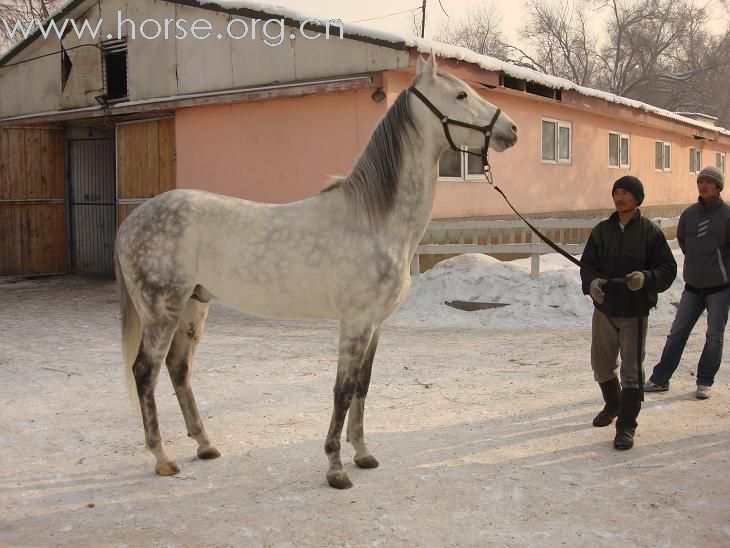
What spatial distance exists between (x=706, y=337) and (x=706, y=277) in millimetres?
498

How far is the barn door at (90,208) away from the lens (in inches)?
571

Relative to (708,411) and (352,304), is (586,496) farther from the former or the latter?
(708,411)

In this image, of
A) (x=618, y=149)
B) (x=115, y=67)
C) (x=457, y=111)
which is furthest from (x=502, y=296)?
(x=115, y=67)

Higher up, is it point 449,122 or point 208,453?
point 449,122

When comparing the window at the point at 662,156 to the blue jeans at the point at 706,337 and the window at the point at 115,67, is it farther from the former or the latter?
the blue jeans at the point at 706,337

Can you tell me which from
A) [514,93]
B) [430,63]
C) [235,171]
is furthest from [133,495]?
[514,93]

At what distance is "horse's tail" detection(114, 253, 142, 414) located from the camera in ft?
13.8

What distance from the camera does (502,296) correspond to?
9320 mm

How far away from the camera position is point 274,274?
3795 mm

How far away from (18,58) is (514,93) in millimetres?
10454

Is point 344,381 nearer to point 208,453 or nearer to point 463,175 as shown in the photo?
point 208,453

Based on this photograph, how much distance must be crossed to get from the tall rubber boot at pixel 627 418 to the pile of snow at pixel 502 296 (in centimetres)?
421

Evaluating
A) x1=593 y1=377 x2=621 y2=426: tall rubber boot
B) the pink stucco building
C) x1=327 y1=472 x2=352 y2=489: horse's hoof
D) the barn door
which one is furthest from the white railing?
the barn door

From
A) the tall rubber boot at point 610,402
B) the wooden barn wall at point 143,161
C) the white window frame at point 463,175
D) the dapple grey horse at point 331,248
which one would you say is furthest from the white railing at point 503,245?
the dapple grey horse at point 331,248
